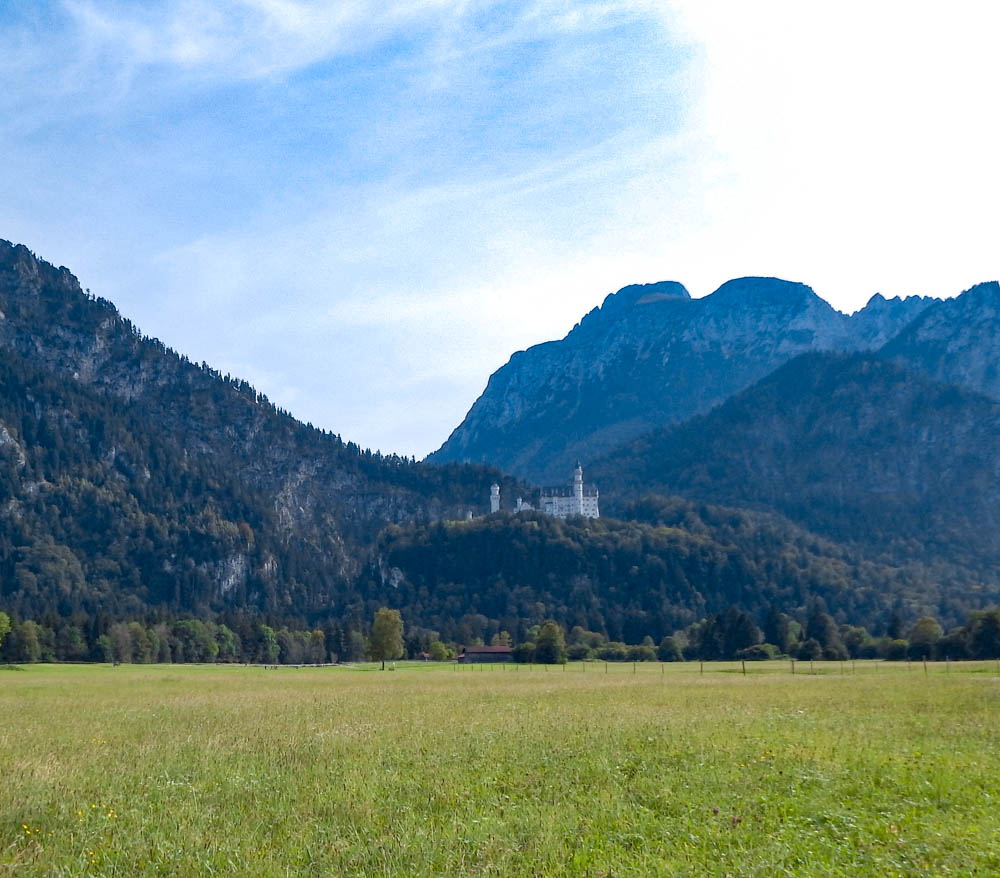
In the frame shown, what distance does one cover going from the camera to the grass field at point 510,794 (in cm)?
1723

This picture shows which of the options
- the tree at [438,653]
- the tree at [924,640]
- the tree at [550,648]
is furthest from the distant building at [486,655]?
the tree at [924,640]

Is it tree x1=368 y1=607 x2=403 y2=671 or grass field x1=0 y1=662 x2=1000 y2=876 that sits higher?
tree x1=368 y1=607 x2=403 y2=671

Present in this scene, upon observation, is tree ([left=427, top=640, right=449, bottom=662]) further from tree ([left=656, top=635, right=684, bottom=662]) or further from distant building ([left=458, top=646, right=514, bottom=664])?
tree ([left=656, top=635, right=684, bottom=662])

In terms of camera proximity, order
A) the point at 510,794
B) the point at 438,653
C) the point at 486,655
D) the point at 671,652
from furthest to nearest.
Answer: the point at 438,653 < the point at 486,655 < the point at 671,652 < the point at 510,794

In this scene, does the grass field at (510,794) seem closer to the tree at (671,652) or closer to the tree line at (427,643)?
the tree line at (427,643)

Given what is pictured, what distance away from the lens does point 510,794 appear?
22047mm

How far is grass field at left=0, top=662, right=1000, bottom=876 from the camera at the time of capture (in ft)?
56.5

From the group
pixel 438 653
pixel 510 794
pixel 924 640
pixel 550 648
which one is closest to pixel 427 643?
pixel 438 653

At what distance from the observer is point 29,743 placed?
31.3 metres

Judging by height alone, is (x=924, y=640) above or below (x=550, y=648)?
below

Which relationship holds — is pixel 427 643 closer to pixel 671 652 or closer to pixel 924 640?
pixel 671 652

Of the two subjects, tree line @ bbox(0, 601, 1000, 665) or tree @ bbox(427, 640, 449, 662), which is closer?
tree line @ bbox(0, 601, 1000, 665)

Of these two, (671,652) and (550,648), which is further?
(671,652)

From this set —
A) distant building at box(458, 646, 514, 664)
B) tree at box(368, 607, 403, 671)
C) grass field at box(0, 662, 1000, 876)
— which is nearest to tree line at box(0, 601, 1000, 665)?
tree at box(368, 607, 403, 671)
